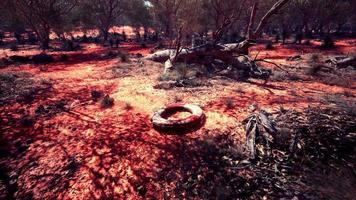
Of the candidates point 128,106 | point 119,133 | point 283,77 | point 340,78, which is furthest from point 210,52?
point 119,133

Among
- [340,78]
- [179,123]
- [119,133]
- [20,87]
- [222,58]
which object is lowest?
[119,133]

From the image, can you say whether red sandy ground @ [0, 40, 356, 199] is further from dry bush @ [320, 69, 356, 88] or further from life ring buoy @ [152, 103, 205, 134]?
dry bush @ [320, 69, 356, 88]

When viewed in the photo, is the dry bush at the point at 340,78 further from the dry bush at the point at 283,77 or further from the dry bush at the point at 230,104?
the dry bush at the point at 230,104

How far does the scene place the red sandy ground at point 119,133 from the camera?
458cm

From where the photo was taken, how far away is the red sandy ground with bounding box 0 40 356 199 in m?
4.58

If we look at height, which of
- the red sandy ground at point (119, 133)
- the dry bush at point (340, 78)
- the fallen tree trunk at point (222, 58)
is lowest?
the red sandy ground at point (119, 133)

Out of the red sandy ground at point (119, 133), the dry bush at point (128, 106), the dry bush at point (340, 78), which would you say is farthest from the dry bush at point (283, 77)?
the dry bush at point (128, 106)

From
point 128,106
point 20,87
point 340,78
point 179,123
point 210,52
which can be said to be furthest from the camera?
point 210,52

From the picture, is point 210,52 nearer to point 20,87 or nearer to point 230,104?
point 230,104

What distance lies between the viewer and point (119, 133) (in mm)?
6379

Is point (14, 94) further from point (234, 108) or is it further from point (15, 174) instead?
point (234, 108)

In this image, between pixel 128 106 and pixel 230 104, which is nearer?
pixel 230 104

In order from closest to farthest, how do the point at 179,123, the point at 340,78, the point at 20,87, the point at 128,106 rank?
the point at 179,123 < the point at 128,106 < the point at 20,87 < the point at 340,78

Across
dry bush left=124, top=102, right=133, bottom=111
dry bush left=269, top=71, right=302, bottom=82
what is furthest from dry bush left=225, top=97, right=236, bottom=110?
dry bush left=269, top=71, right=302, bottom=82
